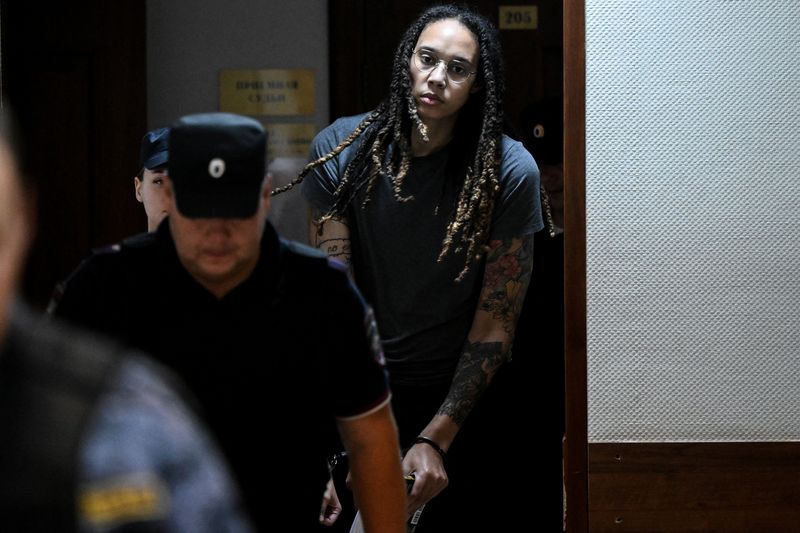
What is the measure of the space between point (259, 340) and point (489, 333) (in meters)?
1.05

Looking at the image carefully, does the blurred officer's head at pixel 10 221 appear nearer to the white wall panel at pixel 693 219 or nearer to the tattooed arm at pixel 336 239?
the tattooed arm at pixel 336 239

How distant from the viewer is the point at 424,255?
2.71 meters

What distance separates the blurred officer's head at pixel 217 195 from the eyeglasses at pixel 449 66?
3.53 ft

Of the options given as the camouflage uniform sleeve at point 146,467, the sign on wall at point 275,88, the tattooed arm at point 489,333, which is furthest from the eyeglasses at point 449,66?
the camouflage uniform sleeve at point 146,467

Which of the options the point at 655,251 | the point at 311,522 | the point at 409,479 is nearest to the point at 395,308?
the point at 409,479

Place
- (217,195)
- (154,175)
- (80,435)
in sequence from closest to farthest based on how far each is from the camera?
1. (80,435)
2. (217,195)
3. (154,175)

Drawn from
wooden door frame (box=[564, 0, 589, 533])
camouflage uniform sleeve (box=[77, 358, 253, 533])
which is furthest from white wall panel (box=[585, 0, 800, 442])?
camouflage uniform sleeve (box=[77, 358, 253, 533])

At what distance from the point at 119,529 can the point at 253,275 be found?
87 cm

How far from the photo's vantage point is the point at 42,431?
0.83 m

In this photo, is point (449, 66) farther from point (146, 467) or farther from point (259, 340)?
point (146, 467)

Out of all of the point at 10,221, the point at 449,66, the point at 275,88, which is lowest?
the point at 10,221

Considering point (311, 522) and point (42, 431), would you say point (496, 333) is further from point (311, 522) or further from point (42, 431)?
point (42, 431)

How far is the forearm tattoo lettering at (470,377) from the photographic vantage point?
8.62ft

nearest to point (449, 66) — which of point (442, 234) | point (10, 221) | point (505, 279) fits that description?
point (442, 234)
